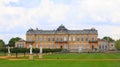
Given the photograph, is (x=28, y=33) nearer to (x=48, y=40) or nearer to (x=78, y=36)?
(x=48, y=40)

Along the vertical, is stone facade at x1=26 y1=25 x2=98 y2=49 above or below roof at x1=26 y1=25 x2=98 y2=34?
below

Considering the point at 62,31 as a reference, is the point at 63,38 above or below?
below

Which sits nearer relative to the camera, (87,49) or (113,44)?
(87,49)

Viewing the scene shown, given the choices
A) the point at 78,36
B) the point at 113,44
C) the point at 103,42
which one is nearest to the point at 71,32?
the point at 78,36

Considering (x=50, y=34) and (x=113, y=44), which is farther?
(x=113, y=44)

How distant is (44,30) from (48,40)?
390 cm

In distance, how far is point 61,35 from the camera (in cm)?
12331

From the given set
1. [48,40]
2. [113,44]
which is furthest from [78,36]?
[113,44]

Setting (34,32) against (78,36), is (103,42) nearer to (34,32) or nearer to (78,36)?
(78,36)

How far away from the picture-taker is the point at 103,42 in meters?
124

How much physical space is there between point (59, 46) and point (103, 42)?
1511cm

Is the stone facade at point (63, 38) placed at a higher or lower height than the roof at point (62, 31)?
lower

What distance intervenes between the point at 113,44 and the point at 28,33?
114ft

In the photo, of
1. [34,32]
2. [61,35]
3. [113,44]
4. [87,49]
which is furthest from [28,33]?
[113,44]
